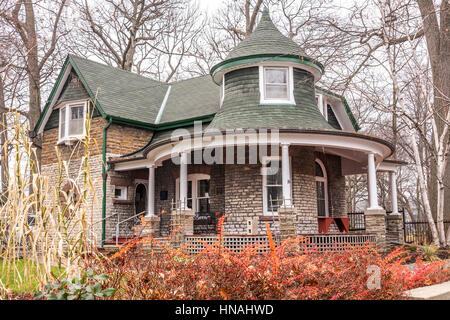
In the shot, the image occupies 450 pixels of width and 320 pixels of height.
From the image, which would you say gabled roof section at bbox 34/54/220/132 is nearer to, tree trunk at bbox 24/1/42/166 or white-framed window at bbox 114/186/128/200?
tree trunk at bbox 24/1/42/166

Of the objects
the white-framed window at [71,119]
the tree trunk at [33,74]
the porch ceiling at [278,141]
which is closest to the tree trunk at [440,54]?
the porch ceiling at [278,141]

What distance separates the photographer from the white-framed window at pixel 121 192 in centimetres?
1688

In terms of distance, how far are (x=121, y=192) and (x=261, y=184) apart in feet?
20.2

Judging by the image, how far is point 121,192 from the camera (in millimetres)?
17031

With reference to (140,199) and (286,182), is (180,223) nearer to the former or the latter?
(286,182)

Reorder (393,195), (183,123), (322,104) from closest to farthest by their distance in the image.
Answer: (393,195)
(183,123)
(322,104)

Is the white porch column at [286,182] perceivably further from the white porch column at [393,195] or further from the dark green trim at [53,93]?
the dark green trim at [53,93]

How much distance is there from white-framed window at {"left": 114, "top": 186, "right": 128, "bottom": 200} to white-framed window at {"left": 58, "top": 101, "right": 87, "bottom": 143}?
2.92m

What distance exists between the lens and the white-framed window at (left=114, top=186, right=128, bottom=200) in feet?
55.4

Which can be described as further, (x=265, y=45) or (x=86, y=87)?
(x=86, y=87)

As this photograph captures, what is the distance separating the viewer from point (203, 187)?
15.8 meters

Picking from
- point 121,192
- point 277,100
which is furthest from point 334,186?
point 121,192
